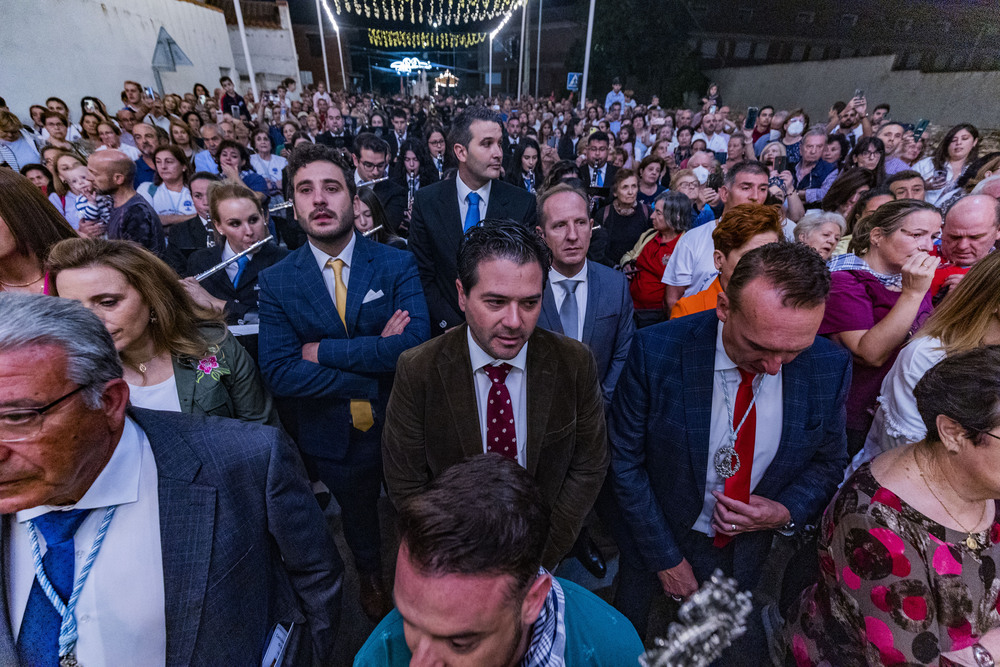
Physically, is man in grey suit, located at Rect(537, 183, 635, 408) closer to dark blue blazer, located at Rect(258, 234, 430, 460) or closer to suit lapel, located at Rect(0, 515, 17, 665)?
dark blue blazer, located at Rect(258, 234, 430, 460)

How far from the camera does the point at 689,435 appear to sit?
192 cm

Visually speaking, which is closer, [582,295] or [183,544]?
[183,544]

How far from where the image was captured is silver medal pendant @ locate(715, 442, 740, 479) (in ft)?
6.29

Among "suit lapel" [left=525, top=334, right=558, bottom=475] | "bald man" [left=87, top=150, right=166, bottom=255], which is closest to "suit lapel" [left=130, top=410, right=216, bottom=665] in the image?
"suit lapel" [left=525, top=334, right=558, bottom=475]

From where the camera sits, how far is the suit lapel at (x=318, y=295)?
226cm

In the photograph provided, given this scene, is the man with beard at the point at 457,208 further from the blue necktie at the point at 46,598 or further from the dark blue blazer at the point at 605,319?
the blue necktie at the point at 46,598

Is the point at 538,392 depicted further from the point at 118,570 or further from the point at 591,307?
the point at 118,570

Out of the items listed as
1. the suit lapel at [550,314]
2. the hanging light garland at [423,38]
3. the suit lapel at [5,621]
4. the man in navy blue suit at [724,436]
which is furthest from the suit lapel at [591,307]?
the hanging light garland at [423,38]

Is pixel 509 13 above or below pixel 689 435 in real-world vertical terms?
above

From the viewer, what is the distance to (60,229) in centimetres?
248

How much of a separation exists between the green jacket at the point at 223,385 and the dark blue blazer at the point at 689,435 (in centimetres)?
165

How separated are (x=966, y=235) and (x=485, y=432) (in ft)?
9.76

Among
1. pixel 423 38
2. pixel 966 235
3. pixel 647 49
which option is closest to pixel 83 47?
pixel 966 235

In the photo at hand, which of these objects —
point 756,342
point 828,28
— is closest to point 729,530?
point 756,342
